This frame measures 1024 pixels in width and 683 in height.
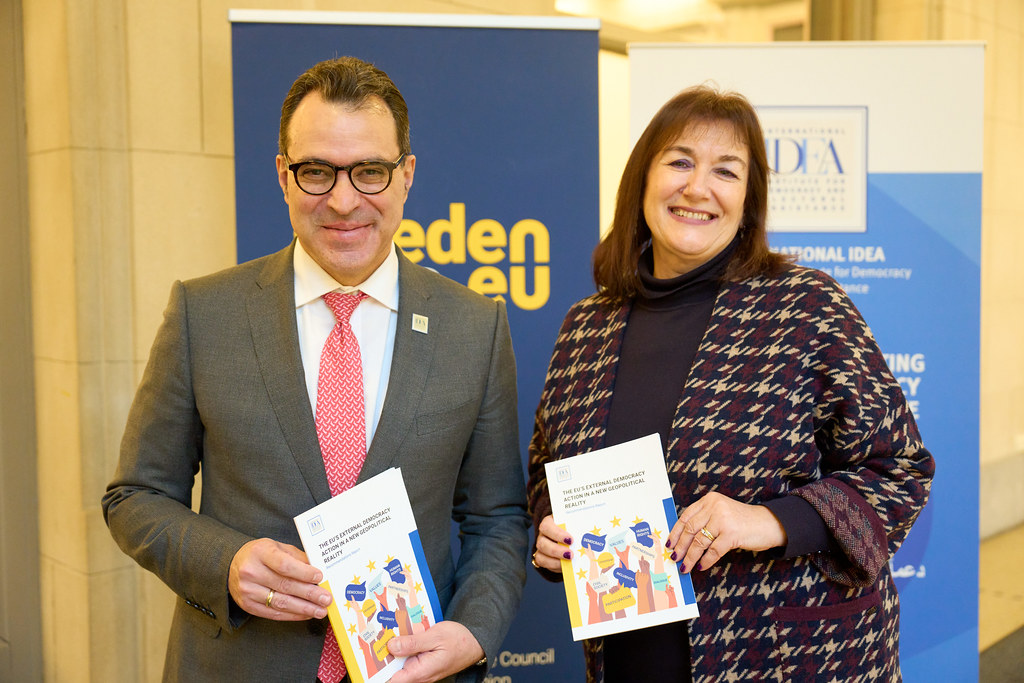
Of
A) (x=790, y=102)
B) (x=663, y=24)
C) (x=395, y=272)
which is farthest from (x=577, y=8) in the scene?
(x=395, y=272)

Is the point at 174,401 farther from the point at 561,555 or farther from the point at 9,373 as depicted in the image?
the point at 9,373

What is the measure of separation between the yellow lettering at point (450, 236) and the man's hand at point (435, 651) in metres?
1.74

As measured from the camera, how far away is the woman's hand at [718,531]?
160cm

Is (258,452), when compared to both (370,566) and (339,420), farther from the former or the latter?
(370,566)

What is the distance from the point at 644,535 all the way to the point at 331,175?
0.95 m

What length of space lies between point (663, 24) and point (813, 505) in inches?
166

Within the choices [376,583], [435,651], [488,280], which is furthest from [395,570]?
[488,280]

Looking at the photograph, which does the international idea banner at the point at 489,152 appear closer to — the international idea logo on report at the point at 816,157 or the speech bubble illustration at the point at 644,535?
the international idea logo on report at the point at 816,157

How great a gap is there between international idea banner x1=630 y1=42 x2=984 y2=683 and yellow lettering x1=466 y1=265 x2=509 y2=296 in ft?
2.74

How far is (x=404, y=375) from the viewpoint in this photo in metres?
1.70

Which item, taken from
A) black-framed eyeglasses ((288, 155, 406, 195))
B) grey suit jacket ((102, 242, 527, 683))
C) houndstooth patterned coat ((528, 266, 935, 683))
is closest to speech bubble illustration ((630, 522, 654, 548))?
houndstooth patterned coat ((528, 266, 935, 683))

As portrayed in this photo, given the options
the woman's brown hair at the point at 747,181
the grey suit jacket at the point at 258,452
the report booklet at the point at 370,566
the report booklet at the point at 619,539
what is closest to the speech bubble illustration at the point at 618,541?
the report booklet at the point at 619,539

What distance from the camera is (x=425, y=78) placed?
3090 mm

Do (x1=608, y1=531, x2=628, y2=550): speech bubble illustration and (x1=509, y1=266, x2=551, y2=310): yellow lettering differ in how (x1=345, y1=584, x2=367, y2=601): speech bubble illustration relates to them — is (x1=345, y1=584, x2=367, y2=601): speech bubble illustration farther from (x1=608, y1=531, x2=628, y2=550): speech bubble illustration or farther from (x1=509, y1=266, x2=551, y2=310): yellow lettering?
(x1=509, y1=266, x2=551, y2=310): yellow lettering
